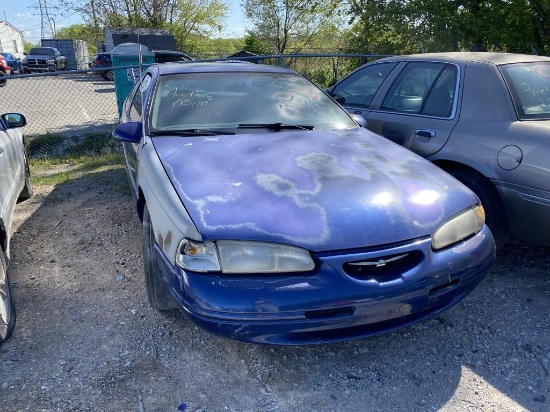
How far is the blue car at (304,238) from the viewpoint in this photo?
2.06 metres

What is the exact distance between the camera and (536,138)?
10.1ft

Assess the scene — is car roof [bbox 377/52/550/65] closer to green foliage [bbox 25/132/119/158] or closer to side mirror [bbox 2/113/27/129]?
side mirror [bbox 2/113/27/129]

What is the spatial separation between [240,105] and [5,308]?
6.85ft

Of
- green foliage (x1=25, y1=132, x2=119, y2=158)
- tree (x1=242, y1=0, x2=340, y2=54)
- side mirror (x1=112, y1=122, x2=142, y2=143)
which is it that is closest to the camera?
side mirror (x1=112, y1=122, x2=142, y2=143)

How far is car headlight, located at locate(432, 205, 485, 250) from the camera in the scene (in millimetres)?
2285

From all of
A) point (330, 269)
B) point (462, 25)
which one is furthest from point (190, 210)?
point (462, 25)

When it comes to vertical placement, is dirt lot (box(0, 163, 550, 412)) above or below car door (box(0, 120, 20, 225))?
below

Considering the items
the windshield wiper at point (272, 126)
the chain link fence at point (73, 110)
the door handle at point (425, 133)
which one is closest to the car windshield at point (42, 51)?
the chain link fence at point (73, 110)

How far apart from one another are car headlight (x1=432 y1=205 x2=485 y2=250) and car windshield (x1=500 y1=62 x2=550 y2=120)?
4.07ft

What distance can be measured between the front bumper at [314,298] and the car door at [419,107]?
5.83ft

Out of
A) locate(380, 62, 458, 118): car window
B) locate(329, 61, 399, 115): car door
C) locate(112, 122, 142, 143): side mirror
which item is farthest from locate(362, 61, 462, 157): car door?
locate(112, 122, 142, 143): side mirror

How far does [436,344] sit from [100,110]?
11.8m

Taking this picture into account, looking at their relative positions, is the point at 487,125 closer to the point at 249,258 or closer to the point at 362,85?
the point at 362,85

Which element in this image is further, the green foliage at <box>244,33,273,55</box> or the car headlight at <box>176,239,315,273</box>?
the green foliage at <box>244,33,273,55</box>
